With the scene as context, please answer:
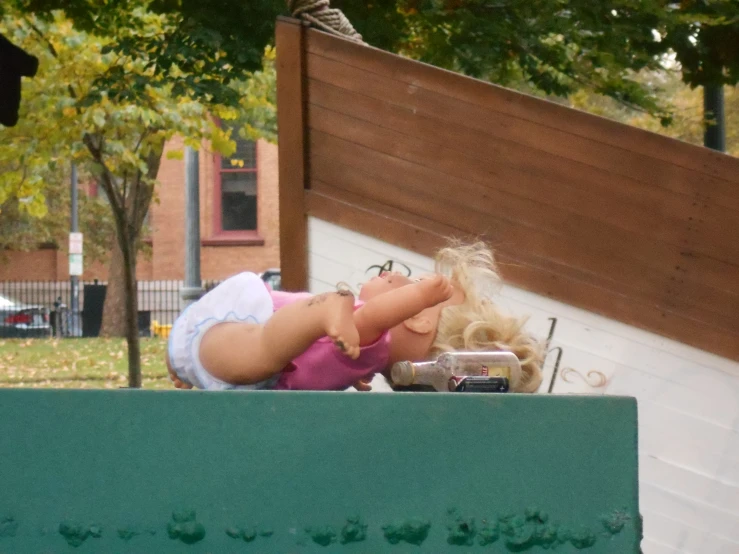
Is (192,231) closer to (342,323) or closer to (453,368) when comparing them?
(453,368)

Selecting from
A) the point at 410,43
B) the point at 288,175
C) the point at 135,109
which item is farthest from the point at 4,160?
the point at 288,175

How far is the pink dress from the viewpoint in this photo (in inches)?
90.0

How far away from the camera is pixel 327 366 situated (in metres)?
2.30

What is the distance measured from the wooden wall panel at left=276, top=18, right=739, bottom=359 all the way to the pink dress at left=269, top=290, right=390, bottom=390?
1.90 meters

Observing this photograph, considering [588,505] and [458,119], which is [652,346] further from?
[588,505]

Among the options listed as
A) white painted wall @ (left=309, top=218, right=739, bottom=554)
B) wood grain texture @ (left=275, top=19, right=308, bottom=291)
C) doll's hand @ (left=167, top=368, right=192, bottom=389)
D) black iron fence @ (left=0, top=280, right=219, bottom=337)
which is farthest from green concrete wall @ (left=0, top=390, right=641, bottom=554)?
black iron fence @ (left=0, top=280, right=219, bottom=337)

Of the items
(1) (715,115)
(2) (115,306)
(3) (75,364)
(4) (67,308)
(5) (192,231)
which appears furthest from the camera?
(4) (67,308)

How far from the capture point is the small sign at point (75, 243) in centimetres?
2675

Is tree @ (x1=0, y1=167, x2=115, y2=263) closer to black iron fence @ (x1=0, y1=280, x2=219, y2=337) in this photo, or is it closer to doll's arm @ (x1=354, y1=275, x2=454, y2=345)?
black iron fence @ (x1=0, y1=280, x2=219, y2=337)

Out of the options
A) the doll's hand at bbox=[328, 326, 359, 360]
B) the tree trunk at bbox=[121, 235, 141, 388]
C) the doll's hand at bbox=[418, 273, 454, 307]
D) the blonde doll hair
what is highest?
the doll's hand at bbox=[418, 273, 454, 307]

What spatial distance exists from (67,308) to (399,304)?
26873mm

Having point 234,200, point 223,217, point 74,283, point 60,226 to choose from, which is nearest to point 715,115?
point 74,283

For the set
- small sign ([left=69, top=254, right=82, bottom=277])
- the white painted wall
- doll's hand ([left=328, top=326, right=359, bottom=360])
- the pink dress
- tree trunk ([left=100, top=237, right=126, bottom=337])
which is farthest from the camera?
small sign ([left=69, top=254, right=82, bottom=277])

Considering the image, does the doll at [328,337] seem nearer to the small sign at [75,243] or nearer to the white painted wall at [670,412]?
the white painted wall at [670,412]
